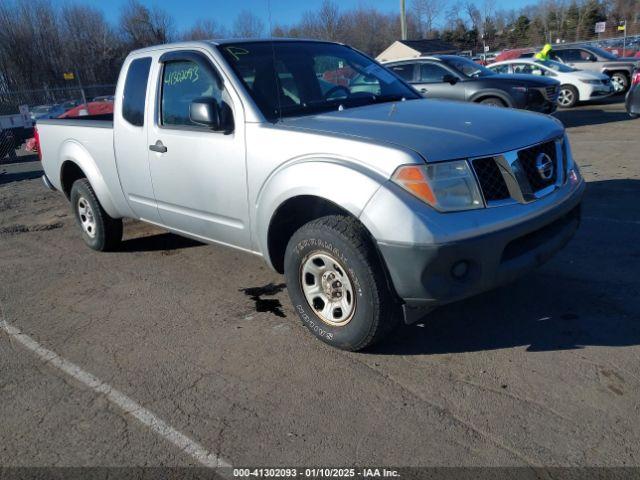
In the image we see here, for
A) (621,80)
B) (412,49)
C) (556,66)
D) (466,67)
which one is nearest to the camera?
(466,67)

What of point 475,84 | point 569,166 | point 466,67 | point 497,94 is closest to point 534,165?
point 569,166

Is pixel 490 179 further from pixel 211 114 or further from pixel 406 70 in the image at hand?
Answer: pixel 406 70

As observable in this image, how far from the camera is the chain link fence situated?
52.8ft

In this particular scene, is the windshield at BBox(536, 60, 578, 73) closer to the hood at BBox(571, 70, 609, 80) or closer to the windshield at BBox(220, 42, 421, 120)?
the hood at BBox(571, 70, 609, 80)

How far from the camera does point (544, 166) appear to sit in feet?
10.7

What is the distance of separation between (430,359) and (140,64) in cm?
339

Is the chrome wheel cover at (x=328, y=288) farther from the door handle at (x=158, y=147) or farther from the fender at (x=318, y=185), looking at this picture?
the door handle at (x=158, y=147)

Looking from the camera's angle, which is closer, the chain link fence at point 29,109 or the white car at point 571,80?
the white car at point 571,80

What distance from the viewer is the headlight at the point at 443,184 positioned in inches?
113

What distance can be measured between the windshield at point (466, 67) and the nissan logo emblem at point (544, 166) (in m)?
9.58

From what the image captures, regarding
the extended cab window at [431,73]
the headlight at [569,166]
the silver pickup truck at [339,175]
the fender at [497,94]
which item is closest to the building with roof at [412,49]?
the extended cab window at [431,73]

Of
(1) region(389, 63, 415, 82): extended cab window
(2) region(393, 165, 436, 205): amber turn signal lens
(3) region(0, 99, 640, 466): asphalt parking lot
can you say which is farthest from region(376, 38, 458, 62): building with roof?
(2) region(393, 165, 436, 205): amber turn signal lens

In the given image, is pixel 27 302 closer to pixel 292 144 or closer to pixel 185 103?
pixel 185 103

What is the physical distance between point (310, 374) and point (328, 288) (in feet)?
1.72
